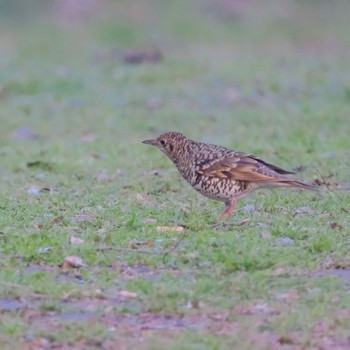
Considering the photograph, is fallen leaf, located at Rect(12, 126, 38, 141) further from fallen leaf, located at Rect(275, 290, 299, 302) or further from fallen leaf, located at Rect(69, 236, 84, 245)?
fallen leaf, located at Rect(275, 290, 299, 302)

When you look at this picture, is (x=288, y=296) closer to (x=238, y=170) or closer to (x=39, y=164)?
(x=238, y=170)

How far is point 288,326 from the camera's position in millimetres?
6832

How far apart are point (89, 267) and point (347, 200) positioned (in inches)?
132

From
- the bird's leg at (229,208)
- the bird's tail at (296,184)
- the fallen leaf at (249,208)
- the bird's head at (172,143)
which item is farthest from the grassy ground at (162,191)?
the bird's head at (172,143)

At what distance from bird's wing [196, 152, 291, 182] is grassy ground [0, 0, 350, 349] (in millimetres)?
359

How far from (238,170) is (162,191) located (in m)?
1.84

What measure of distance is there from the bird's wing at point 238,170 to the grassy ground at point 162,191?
1.18 ft

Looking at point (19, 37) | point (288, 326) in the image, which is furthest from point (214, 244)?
point (19, 37)

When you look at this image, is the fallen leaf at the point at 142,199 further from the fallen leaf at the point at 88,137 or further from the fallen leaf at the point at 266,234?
the fallen leaf at the point at 88,137

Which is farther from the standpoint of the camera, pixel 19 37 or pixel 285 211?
A: pixel 19 37

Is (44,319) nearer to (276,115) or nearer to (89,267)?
(89,267)

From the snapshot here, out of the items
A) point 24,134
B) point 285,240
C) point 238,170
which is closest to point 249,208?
point 238,170

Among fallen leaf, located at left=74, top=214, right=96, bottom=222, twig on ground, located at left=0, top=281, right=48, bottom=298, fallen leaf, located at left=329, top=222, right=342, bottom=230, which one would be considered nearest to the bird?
fallen leaf, located at left=329, top=222, right=342, bottom=230

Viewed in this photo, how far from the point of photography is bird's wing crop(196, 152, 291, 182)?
9.52m
